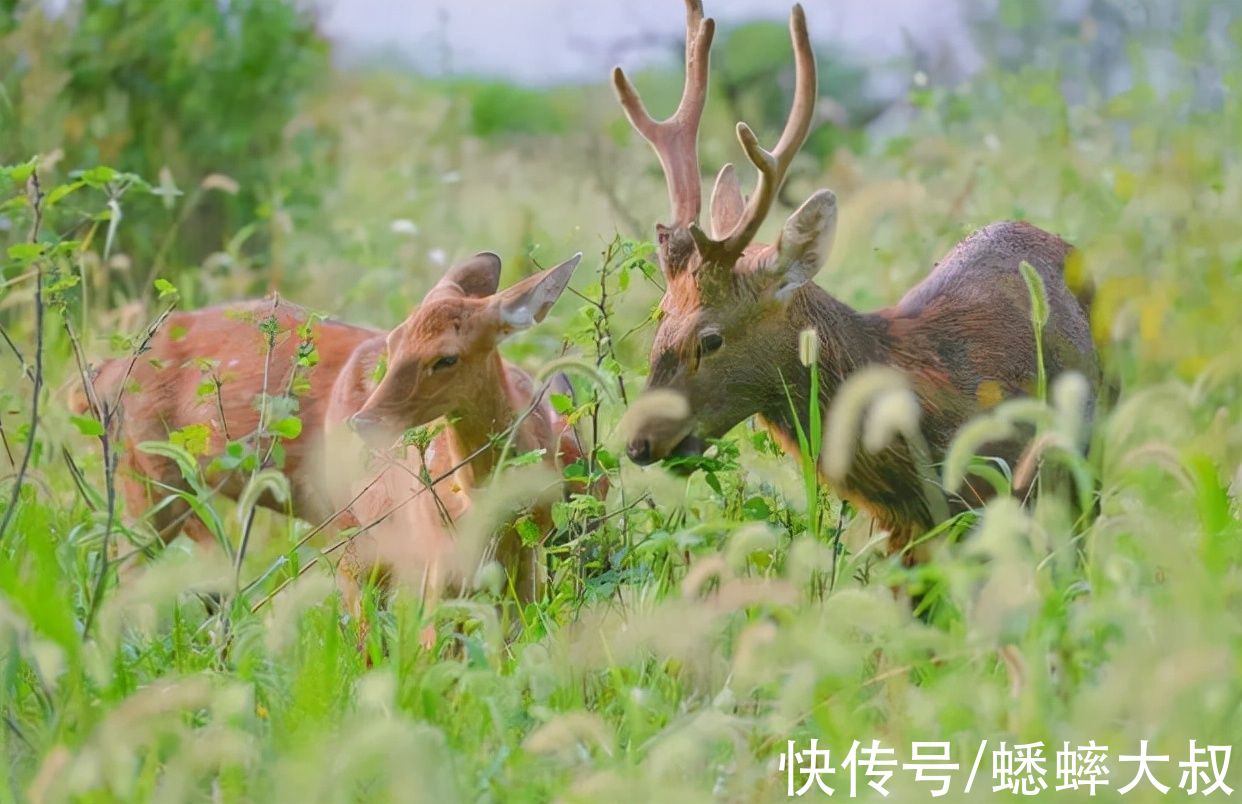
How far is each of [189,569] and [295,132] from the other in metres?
6.20

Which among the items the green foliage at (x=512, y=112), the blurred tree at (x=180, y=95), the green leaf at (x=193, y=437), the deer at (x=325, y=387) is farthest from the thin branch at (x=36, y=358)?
the green foliage at (x=512, y=112)

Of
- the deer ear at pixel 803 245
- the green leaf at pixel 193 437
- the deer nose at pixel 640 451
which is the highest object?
the deer ear at pixel 803 245

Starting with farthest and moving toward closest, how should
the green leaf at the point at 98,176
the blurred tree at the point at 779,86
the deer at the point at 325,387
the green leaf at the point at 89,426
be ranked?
the blurred tree at the point at 779,86
the deer at the point at 325,387
the green leaf at the point at 98,176
the green leaf at the point at 89,426

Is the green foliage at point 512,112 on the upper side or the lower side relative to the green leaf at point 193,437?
lower

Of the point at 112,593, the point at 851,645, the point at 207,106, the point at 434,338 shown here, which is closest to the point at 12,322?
the point at 207,106

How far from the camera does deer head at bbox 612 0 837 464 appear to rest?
4.57 metres

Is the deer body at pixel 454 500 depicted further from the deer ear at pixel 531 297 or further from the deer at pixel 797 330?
the deer at pixel 797 330

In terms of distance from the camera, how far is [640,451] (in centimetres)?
454

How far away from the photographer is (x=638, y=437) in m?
4.51

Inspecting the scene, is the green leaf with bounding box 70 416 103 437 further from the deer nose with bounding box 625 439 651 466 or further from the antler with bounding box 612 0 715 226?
the antler with bounding box 612 0 715 226

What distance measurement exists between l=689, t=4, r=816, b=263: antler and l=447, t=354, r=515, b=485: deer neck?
29.9 inches

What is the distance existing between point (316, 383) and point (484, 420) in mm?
970

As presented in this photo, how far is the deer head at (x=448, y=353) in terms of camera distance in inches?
190

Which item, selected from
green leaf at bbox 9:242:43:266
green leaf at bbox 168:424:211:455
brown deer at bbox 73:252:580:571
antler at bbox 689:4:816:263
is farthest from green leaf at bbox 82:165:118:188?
antler at bbox 689:4:816:263
